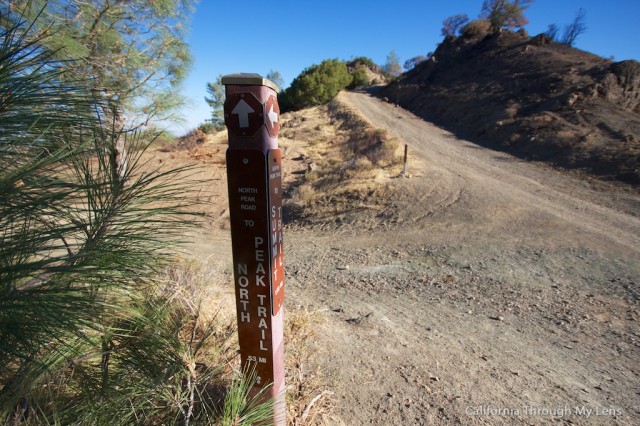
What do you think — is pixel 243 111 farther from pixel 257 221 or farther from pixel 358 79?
pixel 358 79

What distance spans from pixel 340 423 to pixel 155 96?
23.4 ft

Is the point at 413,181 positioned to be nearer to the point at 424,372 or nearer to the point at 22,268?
the point at 424,372

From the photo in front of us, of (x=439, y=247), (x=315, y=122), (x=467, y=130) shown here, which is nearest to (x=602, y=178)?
(x=439, y=247)

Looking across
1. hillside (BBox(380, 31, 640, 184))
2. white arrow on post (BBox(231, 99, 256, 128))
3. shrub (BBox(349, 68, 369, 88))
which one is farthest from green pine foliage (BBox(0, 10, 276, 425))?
shrub (BBox(349, 68, 369, 88))

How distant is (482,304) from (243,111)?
15.3ft

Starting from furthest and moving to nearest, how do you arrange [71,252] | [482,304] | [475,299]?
[475,299] → [482,304] → [71,252]

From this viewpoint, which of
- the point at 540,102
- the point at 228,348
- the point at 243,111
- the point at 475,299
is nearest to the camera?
the point at 243,111

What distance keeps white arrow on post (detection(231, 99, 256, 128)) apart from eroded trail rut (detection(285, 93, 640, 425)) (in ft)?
7.75

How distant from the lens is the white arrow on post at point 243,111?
1775mm

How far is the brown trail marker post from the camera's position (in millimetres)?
1789

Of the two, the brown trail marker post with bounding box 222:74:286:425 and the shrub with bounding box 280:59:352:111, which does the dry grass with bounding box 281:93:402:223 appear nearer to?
the shrub with bounding box 280:59:352:111

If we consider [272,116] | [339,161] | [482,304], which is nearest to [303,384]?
[272,116]

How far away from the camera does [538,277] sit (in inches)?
219

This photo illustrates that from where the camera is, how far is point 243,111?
1.78 metres
